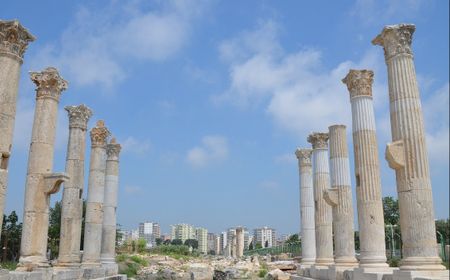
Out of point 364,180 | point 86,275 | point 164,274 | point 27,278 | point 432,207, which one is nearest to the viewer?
point 432,207

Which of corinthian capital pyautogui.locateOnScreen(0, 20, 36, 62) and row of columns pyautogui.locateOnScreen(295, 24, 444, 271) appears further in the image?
corinthian capital pyautogui.locateOnScreen(0, 20, 36, 62)

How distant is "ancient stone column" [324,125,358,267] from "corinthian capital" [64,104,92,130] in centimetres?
1219

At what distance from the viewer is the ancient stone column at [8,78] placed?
12875 millimetres

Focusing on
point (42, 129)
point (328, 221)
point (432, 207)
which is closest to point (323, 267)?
point (328, 221)

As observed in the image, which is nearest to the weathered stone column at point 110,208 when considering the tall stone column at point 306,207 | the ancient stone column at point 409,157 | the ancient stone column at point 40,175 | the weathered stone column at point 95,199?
the weathered stone column at point 95,199

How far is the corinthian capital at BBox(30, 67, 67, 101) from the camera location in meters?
18.1

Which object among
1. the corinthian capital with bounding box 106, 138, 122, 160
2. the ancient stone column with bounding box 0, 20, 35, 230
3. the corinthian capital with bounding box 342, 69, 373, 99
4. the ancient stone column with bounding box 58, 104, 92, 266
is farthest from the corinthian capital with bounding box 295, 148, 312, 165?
the ancient stone column with bounding box 0, 20, 35, 230

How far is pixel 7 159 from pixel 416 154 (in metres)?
11.7

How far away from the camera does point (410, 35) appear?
13758mm

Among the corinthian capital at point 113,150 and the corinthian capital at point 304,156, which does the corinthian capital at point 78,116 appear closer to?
the corinthian capital at point 113,150

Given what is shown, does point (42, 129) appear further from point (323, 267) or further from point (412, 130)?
point (323, 267)

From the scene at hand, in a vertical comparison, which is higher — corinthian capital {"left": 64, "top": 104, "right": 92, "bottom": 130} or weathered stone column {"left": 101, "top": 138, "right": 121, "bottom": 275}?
corinthian capital {"left": 64, "top": 104, "right": 92, "bottom": 130}

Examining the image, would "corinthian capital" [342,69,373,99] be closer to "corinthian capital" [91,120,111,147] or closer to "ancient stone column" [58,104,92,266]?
"ancient stone column" [58,104,92,266]

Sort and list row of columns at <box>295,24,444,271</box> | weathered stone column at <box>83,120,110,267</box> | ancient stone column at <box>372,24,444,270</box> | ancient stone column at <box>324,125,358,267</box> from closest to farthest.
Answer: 1. ancient stone column at <box>372,24,444,270</box>
2. row of columns at <box>295,24,444,271</box>
3. ancient stone column at <box>324,125,358,267</box>
4. weathered stone column at <box>83,120,110,267</box>
